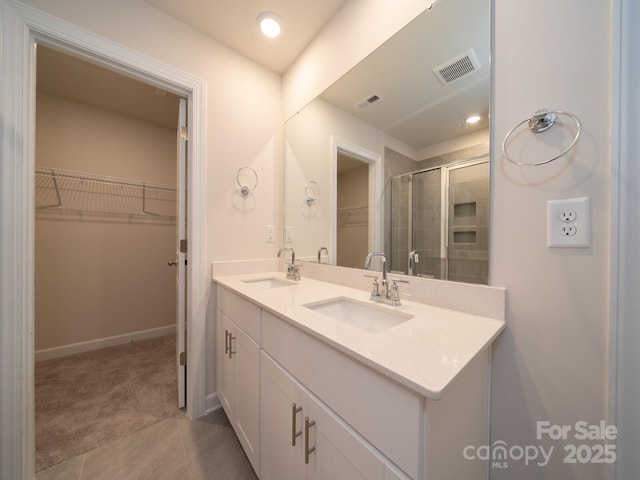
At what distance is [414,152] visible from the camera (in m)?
1.05

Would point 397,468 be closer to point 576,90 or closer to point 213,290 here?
point 576,90

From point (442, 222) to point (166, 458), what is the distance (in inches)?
68.5

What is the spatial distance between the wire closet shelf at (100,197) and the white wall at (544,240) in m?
3.07

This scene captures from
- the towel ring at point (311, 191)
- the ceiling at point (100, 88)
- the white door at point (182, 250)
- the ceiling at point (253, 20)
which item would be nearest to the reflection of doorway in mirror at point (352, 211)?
the towel ring at point (311, 191)

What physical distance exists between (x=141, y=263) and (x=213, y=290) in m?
1.66

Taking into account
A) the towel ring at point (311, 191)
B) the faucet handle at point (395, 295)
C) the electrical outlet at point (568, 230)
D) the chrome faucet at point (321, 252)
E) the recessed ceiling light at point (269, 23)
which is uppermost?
the recessed ceiling light at point (269, 23)

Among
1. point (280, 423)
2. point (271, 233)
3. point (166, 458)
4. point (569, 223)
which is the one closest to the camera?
point (569, 223)

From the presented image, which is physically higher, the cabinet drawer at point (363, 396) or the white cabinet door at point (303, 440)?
the cabinet drawer at point (363, 396)

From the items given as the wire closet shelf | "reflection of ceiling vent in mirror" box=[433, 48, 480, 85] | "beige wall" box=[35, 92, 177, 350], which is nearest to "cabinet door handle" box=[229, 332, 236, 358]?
"reflection of ceiling vent in mirror" box=[433, 48, 480, 85]

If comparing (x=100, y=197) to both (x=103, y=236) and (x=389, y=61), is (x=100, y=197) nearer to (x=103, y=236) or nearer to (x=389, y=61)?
(x=103, y=236)

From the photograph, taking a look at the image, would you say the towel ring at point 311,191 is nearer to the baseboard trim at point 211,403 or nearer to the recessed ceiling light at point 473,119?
the recessed ceiling light at point 473,119

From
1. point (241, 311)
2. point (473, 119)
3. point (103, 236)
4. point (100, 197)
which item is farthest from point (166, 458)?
point (100, 197)

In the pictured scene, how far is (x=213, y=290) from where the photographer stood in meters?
1.53

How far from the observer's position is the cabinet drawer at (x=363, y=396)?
46cm
